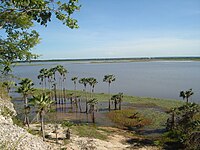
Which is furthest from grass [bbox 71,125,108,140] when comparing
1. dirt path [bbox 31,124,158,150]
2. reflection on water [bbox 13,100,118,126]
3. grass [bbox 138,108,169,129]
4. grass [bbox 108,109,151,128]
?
grass [bbox 138,108,169,129]

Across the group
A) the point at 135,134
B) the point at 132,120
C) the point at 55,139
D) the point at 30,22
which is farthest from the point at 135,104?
the point at 30,22

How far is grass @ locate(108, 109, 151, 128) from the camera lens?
175 feet

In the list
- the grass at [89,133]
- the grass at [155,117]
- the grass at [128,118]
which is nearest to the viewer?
the grass at [89,133]

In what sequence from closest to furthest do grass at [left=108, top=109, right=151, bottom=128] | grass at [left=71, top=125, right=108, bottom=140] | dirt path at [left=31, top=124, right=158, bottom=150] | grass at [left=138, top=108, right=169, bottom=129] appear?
dirt path at [left=31, top=124, right=158, bottom=150], grass at [left=71, top=125, right=108, bottom=140], grass at [left=138, top=108, right=169, bottom=129], grass at [left=108, top=109, right=151, bottom=128]

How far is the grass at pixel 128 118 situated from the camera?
53.4m

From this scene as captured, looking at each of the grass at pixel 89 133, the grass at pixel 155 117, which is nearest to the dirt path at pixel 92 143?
the grass at pixel 89 133

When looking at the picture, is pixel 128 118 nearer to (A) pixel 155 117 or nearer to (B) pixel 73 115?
(A) pixel 155 117

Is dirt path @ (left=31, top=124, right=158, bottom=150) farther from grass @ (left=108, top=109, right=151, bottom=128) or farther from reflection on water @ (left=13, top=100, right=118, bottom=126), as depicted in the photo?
reflection on water @ (left=13, top=100, right=118, bottom=126)

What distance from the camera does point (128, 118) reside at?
188 feet

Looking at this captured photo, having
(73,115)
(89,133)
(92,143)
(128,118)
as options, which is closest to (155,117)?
(128,118)

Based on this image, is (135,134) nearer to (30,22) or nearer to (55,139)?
(55,139)

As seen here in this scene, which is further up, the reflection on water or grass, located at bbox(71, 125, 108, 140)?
grass, located at bbox(71, 125, 108, 140)

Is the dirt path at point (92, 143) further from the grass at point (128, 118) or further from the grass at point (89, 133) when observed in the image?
the grass at point (128, 118)

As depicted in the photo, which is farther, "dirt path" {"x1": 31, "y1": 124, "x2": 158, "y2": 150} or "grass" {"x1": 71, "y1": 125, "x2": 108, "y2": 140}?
"grass" {"x1": 71, "y1": 125, "x2": 108, "y2": 140}
